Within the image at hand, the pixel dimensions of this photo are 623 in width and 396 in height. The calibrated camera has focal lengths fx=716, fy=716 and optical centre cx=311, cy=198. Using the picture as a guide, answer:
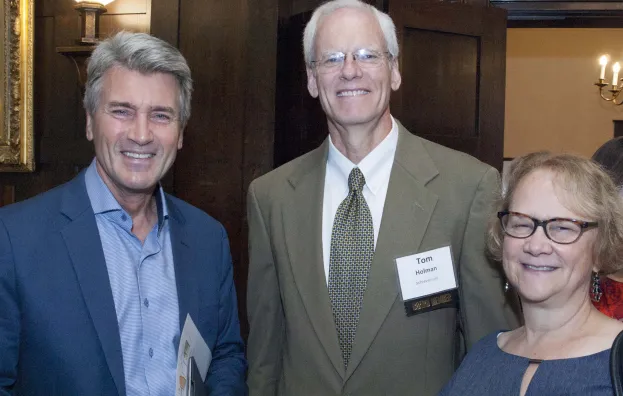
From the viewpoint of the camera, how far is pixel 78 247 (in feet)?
5.77

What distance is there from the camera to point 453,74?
172 inches

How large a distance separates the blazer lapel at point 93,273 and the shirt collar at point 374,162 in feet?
2.49

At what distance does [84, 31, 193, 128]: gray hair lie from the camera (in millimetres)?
1846

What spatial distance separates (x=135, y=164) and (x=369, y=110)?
0.69 meters

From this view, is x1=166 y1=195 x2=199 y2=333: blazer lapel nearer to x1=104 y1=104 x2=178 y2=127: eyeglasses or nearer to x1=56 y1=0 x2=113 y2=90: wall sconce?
x1=104 y1=104 x2=178 y2=127: eyeglasses

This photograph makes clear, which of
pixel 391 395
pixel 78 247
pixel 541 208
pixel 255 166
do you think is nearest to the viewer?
pixel 541 208

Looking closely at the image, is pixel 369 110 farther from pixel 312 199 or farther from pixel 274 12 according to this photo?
pixel 274 12

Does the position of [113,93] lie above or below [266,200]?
above

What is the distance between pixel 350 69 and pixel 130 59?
0.64 metres

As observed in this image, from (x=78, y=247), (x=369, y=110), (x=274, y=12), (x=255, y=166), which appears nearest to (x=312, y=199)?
(x=369, y=110)

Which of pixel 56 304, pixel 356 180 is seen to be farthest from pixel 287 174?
pixel 56 304

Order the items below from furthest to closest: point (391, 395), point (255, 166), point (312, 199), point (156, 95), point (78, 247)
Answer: point (255, 166) → point (312, 199) → point (391, 395) → point (156, 95) → point (78, 247)

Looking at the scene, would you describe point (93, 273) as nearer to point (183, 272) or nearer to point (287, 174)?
point (183, 272)

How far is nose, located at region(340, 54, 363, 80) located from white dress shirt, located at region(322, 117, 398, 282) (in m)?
0.22
